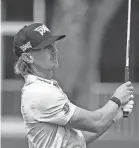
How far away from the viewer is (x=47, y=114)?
364cm

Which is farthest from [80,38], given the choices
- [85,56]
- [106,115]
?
[106,115]

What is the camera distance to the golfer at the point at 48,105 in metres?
3.64

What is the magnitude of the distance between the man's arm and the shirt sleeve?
0.12 feet

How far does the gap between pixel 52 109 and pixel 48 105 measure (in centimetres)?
3

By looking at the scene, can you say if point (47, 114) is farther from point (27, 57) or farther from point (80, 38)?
point (80, 38)

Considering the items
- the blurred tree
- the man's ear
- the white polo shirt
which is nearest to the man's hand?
the white polo shirt

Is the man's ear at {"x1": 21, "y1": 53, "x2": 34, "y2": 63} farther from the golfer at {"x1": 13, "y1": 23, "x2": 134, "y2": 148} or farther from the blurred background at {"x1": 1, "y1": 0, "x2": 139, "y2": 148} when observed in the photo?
the blurred background at {"x1": 1, "y1": 0, "x2": 139, "y2": 148}

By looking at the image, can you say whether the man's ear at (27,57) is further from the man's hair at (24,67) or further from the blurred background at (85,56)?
the blurred background at (85,56)

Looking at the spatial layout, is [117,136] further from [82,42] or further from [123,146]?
[82,42]

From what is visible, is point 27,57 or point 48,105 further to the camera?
point 27,57

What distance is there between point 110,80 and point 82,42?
82 cm

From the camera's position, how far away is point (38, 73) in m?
3.79

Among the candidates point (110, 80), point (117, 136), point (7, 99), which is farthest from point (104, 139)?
point (7, 99)

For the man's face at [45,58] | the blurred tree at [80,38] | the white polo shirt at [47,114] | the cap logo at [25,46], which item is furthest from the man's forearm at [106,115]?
the blurred tree at [80,38]
